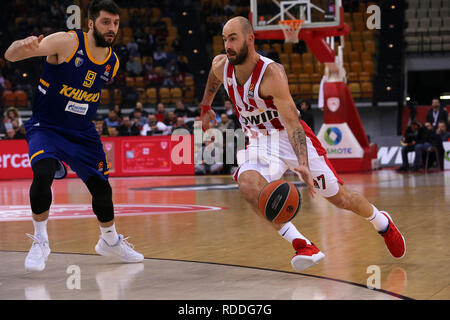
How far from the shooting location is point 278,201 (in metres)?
4.59

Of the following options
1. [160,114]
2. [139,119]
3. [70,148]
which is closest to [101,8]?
[70,148]

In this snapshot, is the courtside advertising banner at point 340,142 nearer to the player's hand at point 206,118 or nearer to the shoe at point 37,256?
the player's hand at point 206,118

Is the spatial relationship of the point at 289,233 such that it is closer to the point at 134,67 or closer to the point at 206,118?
the point at 206,118

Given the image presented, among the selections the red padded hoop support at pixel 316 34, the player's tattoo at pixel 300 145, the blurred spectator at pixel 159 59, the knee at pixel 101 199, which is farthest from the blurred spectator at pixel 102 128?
the player's tattoo at pixel 300 145

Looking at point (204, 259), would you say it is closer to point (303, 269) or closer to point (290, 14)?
point (303, 269)

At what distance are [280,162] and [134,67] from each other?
18.5 meters

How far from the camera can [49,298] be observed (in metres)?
4.04

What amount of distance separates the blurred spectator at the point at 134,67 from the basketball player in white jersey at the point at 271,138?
710 inches

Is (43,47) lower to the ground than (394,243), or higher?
higher

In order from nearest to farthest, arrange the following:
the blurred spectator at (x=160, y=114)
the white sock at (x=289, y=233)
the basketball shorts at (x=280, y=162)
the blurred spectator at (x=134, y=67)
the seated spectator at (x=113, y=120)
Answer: the white sock at (x=289, y=233), the basketball shorts at (x=280, y=162), the seated spectator at (x=113, y=120), the blurred spectator at (x=160, y=114), the blurred spectator at (x=134, y=67)

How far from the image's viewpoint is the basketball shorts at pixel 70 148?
5.07 metres

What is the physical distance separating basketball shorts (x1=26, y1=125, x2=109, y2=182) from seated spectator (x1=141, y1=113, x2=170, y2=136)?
40.0ft
